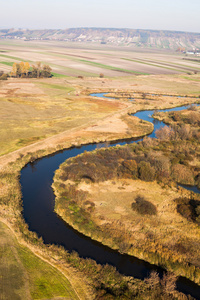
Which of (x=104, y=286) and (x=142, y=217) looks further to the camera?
(x=142, y=217)

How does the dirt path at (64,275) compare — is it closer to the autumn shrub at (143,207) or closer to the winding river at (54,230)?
the winding river at (54,230)

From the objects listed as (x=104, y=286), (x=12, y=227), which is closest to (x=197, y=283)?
(x=104, y=286)

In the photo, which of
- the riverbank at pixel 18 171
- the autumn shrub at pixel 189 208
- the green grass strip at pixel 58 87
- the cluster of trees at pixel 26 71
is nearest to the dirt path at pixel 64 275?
the riverbank at pixel 18 171

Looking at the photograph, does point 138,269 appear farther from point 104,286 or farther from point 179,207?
point 179,207

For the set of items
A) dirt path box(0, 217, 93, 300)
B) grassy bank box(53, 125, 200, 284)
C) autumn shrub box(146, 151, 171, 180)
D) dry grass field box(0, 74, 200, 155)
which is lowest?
dirt path box(0, 217, 93, 300)

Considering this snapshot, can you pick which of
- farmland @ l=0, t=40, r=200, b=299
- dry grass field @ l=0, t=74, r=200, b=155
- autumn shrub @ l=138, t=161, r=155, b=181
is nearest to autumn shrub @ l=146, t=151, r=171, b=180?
autumn shrub @ l=138, t=161, r=155, b=181

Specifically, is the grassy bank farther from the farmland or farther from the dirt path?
the dirt path
